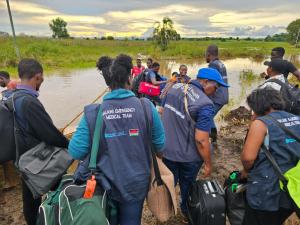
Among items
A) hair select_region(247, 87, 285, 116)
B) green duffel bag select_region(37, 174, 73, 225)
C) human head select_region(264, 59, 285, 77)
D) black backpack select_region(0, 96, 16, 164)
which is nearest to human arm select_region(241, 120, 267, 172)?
hair select_region(247, 87, 285, 116)

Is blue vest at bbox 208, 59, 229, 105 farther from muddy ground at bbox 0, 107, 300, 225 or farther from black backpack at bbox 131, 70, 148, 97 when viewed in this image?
black backpack at bbox 131, 70, 148, 97

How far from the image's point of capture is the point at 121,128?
198 centimetres

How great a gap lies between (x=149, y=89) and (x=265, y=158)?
4427mm

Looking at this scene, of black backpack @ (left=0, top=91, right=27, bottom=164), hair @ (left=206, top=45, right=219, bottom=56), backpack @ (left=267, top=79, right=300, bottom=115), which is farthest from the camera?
hair @ (left=206, top=45, right=219, bottom=56)

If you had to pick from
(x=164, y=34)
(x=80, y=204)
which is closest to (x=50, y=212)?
(x=80, y=204)

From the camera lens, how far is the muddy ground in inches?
136

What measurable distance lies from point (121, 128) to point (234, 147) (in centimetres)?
425

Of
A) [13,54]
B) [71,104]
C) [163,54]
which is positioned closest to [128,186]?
[71,104]

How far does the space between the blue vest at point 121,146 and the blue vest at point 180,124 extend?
768 mm

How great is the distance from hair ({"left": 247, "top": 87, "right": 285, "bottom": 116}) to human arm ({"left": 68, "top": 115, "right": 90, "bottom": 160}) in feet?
4.28

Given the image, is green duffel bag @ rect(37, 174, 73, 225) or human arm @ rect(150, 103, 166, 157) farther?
human arm @ rect(150, 103, 166, 157)

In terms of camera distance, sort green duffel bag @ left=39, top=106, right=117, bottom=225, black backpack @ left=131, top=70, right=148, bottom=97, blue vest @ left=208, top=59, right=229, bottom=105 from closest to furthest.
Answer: green duffel bag @ left=39, top=106, right=117, bottom=225
blue vest @ left=208, top=59, right=229, bottom=105
black backpack @ left=131, top=70, right=148, bottom=97

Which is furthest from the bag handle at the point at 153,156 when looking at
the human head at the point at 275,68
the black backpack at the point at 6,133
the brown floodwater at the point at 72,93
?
the brown floodwater at the point at 72,93

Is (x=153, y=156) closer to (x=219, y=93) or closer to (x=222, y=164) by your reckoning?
(x=219, y=93)
